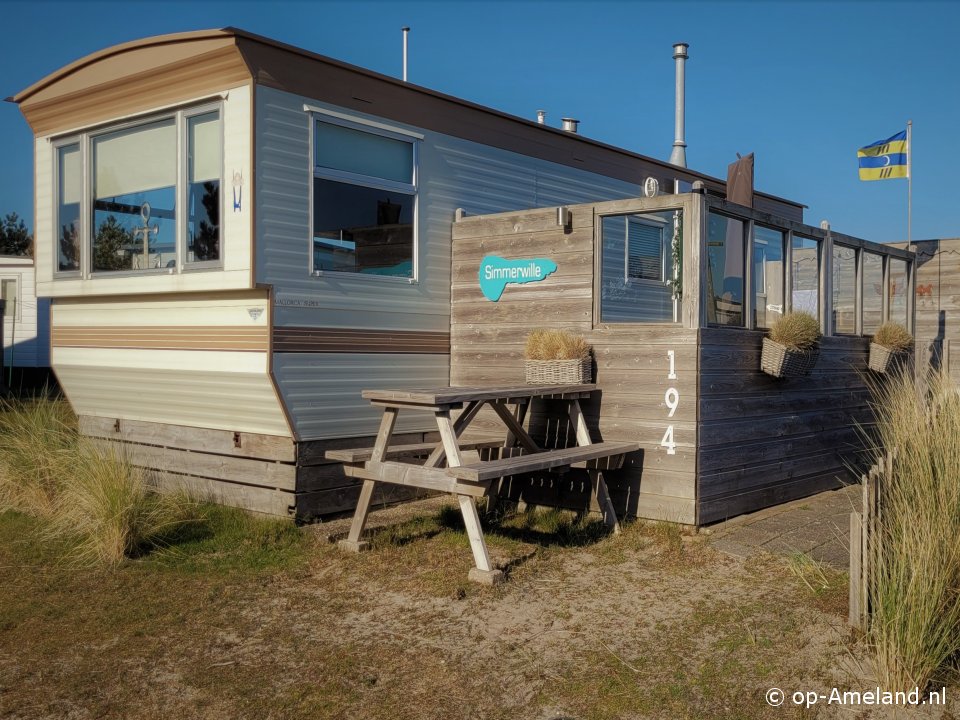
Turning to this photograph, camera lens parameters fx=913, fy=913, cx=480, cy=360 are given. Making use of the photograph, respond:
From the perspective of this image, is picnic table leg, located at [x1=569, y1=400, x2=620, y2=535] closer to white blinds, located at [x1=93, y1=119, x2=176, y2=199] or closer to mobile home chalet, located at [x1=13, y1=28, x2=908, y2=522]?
mobile home chalet, located at [x1=13, y1=28, x2=908, y2=522]

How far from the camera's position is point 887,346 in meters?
9.06

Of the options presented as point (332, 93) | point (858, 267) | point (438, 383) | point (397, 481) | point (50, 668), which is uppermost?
point (332, 93)

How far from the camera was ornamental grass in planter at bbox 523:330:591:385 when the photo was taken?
22.4ft

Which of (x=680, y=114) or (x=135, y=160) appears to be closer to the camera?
(x=135, y=160)

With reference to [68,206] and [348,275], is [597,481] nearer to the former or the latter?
[348,275]

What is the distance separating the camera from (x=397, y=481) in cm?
586

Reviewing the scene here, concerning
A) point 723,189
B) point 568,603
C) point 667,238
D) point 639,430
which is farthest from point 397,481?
point 723,189

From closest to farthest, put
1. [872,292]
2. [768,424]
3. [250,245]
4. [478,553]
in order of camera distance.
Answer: [478,553] < [250,245] < [768,424] < [872,292]

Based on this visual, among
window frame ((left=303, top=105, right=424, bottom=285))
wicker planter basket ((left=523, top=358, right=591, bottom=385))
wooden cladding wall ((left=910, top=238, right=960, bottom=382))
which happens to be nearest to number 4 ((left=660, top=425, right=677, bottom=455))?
wicker planter basket ((left=523, top=358, right=591, bottom=385))

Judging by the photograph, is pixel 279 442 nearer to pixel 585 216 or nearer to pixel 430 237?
pixel 430 237

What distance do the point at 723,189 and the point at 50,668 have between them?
9499 millimetres

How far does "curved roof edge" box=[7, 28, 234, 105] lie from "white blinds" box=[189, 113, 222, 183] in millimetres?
581

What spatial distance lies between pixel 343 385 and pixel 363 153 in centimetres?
189

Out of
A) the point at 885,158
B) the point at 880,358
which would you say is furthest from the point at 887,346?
the point at 885,158
